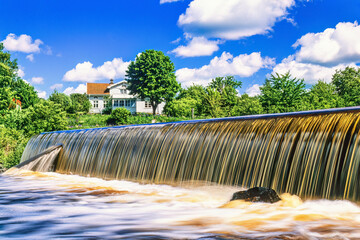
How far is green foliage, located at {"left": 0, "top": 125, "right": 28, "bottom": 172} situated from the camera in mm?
20438

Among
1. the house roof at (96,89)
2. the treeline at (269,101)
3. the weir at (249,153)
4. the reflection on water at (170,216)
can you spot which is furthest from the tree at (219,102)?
the house roof at (96,89)

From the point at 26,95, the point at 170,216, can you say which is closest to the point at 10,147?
the point at 170,216

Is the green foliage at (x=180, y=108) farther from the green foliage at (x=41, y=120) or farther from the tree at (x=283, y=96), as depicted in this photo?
the green foliage at (x=41, y=120)

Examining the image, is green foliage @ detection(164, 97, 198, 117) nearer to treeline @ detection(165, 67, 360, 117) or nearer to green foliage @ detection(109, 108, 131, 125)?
treeline @ detection(165, 67, 360, 117)

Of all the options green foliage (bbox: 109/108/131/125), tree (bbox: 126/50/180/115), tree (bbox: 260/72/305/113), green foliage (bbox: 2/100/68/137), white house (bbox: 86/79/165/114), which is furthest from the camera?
white house (bbox: 86/79/165/114)

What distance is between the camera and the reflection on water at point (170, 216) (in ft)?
17.1

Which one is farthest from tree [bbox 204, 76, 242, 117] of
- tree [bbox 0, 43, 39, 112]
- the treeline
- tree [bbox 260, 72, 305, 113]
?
tree [bbox 0, 43, 39, 112]

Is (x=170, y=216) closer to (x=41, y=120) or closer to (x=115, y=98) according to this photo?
(x=41, y=120)

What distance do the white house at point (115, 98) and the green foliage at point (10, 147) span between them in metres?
45.6

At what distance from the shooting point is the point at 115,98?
7469 centimetres

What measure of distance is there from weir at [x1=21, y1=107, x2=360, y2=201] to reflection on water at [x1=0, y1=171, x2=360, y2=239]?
0.40m

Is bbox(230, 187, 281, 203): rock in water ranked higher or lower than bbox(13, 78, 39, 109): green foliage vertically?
lower

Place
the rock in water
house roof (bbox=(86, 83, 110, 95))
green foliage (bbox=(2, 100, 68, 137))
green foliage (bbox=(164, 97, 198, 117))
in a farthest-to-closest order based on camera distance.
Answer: house roof (bbox=(86, 83, 110, 95)), green foliage (bbox=(164, 97, 198, 117)), green foliage (bbox=(2, 100, 68, 137)), the rock in water

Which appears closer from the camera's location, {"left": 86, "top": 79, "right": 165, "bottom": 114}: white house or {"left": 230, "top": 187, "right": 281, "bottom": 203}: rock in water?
{"left": 230, "top": 187, "right": 281, "bottom": 203}: rock in water
